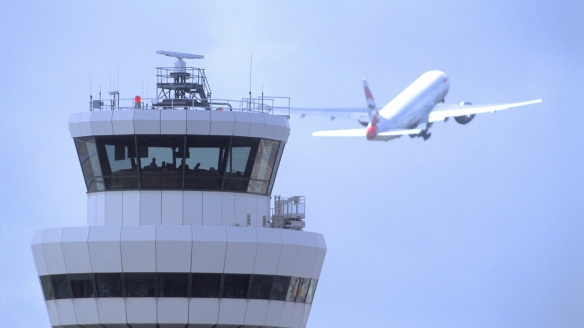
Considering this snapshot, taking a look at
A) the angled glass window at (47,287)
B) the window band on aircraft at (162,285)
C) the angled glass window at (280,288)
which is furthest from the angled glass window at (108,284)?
the angled glass window at (280,288)

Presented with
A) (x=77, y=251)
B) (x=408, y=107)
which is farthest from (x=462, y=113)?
(x=77, y=251)

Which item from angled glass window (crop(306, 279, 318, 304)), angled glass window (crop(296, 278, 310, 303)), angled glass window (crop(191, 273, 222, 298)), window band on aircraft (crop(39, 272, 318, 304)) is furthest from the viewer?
angled glass window (crop(306, 279, 318, 304))

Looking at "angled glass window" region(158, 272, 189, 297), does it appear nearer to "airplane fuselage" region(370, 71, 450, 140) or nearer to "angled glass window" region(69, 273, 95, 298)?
"angled glass window" region(69, 273, 95, 298)

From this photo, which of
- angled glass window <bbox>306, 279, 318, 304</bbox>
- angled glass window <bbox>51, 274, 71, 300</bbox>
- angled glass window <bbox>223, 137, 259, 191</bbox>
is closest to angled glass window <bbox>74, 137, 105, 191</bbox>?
angled glass window <bbox>51, 274, 71, 300</bbox>

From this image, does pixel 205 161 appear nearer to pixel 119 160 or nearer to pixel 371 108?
pixel 119 160

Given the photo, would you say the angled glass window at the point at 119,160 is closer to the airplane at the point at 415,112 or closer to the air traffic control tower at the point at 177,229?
the air traffic control tower at the point at 177,229

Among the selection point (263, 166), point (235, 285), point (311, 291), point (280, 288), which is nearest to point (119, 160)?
point (263, 166)
